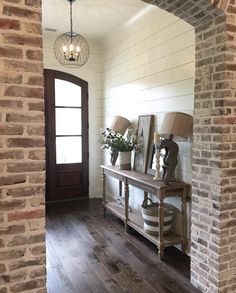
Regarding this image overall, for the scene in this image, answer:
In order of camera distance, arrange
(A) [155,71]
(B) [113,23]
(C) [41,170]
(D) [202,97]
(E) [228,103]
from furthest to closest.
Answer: (B) [113,23] < (A) [155,71] < (D) [202,97] < (E) [228,103] < (C) [41,170]

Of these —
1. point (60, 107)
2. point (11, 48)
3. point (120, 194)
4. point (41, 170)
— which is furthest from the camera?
point (60, 107)

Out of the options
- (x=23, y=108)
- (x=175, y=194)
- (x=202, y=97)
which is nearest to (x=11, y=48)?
(x=23, y=108)

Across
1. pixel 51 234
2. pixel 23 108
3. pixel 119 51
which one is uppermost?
pixel 119 51

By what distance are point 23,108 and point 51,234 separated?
266cm

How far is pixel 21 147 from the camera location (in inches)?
64.6

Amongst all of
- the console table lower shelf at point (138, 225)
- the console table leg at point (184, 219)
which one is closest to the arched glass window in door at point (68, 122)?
the console table lower shelf at point (138, 225)

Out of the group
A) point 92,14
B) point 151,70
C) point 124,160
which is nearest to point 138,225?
point 124,160

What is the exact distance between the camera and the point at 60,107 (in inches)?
210

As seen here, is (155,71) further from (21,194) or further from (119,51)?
(21,194)

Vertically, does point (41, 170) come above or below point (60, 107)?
below

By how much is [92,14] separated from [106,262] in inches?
130

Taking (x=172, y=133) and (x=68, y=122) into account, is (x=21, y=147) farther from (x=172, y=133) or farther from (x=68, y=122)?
(x=68, y=122)

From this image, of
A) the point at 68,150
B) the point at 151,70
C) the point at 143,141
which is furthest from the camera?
the point at 68,150

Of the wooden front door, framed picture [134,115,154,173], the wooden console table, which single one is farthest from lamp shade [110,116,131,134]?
the wooden front door
